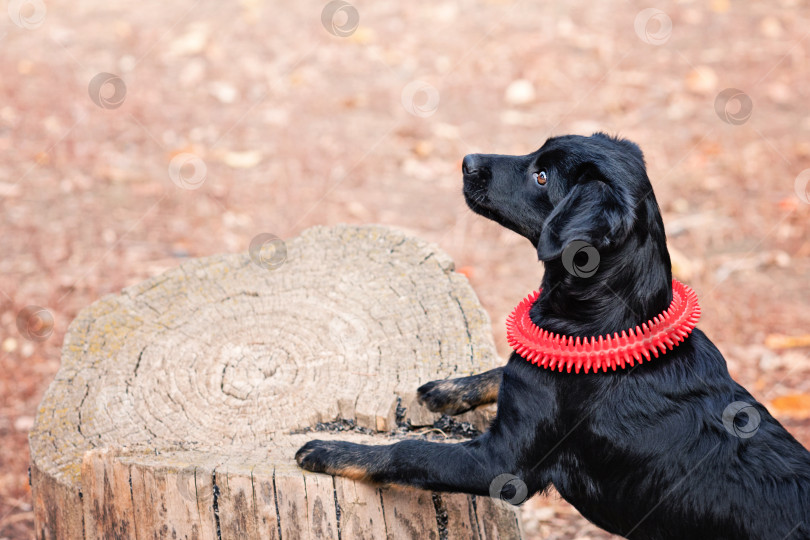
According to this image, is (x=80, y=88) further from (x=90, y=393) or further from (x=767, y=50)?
(x=767, y=50)

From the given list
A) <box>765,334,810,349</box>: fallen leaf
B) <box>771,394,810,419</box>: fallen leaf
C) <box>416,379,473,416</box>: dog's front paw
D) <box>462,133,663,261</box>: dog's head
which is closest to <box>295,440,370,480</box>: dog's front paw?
<box>416,379,473,416</box>: dog's front paw

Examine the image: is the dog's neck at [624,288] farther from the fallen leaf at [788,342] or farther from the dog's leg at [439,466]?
the fallen leaf at [788,342]

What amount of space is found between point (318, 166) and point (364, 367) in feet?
12.5

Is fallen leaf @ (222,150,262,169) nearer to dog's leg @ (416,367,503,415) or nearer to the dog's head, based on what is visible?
the dog's head

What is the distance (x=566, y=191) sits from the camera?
2770 millimetres

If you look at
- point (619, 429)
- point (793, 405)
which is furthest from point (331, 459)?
point (793, 405)

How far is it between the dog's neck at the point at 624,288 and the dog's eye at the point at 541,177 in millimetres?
374

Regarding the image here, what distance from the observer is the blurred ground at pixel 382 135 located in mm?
5328

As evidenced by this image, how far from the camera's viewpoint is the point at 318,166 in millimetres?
6672

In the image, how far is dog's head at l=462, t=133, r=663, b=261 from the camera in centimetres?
242

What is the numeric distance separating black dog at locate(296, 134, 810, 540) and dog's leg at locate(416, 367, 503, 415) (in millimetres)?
322

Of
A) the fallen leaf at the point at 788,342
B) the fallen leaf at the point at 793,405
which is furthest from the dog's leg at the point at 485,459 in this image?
the fallen leaf at the point at 788,342

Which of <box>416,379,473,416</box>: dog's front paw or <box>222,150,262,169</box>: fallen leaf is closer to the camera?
<box>416,379,473,416</box>: dog's front paw

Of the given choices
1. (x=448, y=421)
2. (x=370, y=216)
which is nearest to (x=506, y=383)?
(x=448, y=421)
